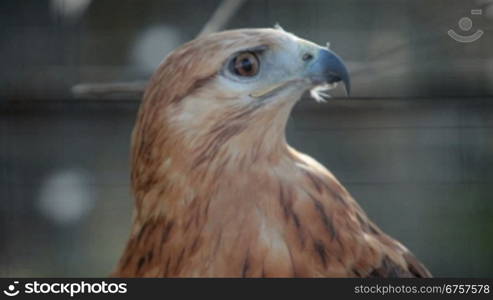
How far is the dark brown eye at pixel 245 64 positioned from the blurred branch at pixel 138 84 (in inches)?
15.6

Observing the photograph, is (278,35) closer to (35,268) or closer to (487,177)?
(487,177)

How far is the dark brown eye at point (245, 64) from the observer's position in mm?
1310

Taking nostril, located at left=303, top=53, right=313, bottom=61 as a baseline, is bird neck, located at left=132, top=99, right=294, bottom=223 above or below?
below

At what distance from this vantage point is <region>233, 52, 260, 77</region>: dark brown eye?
131 centimetres

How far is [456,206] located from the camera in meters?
1.72

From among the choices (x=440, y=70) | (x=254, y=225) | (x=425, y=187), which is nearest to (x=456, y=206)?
(x=425, y=187)

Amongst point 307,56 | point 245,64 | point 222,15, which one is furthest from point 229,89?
point 222,15

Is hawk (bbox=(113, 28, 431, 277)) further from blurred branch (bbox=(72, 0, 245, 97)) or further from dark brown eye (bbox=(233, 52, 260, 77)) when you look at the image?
blurred branch (bbox=(72, 0, 245, 97))

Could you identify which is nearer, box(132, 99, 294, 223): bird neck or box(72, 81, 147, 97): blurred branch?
box(132, 99, 294, 223): bird neck

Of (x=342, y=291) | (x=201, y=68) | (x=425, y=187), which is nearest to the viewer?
(x=201, y=68)

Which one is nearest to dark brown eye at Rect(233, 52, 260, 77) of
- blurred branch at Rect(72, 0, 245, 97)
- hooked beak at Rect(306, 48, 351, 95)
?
hooked beak at Rect(306, 48, 351, 95)

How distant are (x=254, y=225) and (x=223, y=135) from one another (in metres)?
0.19

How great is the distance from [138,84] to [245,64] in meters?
0.49

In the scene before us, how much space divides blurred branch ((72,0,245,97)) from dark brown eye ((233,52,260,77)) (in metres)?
0.40
